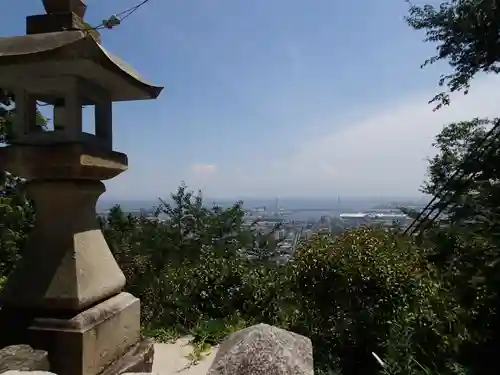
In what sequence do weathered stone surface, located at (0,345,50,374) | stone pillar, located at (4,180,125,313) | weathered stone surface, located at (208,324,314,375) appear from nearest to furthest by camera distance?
weathered stone surface, located at (208,324,314,375) → weathered stone surface, located at (0,345,50,374) → stone pillar, located at (4,180,125,313)

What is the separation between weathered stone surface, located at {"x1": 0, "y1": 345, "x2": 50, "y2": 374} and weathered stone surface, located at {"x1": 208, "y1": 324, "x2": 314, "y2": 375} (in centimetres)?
97

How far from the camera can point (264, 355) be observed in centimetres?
178

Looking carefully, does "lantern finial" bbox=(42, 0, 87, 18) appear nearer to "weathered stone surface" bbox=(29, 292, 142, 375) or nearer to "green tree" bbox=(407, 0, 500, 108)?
"weathered stone surface" bbox=(29, 292, 142, 375)

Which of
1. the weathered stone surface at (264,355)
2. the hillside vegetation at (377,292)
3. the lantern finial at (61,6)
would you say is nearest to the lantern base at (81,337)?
the weathered stone surface at (264,355)

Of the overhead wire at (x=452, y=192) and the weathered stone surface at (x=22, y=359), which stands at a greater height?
the overhead wire at (x=452, y=192)

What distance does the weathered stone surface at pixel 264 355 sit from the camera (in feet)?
5.69

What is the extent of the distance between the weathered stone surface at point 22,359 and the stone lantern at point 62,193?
6 centimetres

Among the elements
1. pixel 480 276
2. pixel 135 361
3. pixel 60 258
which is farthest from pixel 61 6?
pixel 480 276

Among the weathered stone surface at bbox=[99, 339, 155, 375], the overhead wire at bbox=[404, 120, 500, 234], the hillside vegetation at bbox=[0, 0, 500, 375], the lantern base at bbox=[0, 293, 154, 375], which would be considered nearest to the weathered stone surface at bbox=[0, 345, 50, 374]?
the lantern base at bbox=[0, 293, 154, 375]

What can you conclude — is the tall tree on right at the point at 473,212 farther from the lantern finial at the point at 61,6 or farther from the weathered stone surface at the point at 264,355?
the lantern finial at the point at 61,6

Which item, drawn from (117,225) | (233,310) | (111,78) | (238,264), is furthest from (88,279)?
(117,225)

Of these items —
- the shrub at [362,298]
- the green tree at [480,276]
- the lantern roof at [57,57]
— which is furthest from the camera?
the shrub at [362,298]

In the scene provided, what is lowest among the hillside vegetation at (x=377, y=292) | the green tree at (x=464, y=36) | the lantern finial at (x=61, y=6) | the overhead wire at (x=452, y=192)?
the hillside vegetation at (x=377, y=292)

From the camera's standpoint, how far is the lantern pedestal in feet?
7.70
